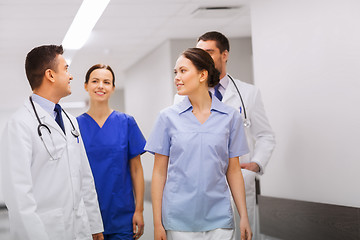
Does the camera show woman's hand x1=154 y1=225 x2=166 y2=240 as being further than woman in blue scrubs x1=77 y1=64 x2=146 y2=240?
No

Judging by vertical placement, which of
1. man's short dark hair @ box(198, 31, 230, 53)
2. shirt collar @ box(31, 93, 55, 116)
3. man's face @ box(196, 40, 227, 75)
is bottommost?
shirt collar @ box(31, 93, 55, 116)

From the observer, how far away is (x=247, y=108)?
10.2ft

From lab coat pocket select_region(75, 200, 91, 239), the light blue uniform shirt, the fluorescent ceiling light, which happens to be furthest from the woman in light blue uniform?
the fluorescent ceiling light

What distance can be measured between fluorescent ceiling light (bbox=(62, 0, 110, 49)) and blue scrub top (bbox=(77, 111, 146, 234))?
219 centimetres

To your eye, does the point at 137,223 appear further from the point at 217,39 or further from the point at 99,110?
the point at 217,39

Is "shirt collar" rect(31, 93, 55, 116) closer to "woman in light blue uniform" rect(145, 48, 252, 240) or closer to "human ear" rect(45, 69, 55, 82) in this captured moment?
"human ear" rect(45, 69, 55, 82)

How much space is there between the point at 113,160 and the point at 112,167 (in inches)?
1.5

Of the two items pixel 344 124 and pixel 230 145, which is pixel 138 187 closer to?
pixel 230 145

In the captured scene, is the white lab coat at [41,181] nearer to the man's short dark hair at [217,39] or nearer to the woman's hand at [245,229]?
the woman's hand at [245,229]

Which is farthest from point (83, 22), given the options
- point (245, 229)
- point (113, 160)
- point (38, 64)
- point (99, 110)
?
point (245, 229)

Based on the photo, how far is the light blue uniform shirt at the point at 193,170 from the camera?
219 cm

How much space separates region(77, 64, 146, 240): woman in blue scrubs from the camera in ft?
9.46

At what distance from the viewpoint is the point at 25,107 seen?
2293 millimetres

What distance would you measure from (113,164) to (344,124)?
1.54 m
